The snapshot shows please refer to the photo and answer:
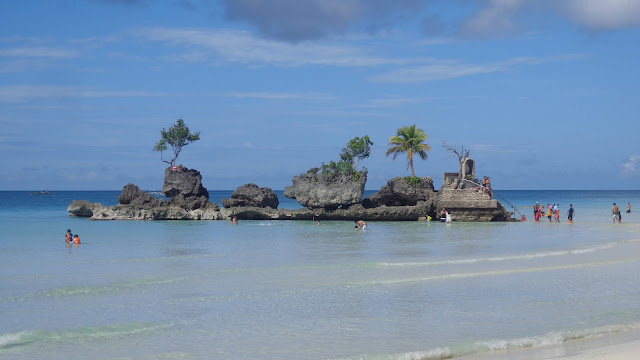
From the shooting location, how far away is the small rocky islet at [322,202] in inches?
1722

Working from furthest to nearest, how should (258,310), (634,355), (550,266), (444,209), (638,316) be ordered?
(444,209), (550,266), (258,310), (638,316), (634,355)

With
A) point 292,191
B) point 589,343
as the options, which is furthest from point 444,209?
point 589,343

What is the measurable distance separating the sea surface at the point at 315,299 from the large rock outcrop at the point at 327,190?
18158 millimetres

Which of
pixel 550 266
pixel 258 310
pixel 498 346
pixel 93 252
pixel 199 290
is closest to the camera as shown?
pixel 498 346

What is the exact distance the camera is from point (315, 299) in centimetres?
1500

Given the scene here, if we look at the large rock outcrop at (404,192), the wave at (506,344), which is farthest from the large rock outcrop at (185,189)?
the wave at (506,344)

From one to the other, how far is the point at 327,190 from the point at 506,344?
1468 inches

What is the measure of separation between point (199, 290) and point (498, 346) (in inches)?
335

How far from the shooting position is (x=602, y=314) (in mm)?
12898

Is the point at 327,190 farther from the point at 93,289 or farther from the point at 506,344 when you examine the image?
the point at 506,344

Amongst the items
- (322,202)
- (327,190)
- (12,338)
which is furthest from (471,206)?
(12,338)

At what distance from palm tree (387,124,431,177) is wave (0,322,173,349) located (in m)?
41.2

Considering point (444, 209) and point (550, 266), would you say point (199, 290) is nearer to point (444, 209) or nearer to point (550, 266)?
point (550, 266)

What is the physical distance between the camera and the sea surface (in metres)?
10.9
